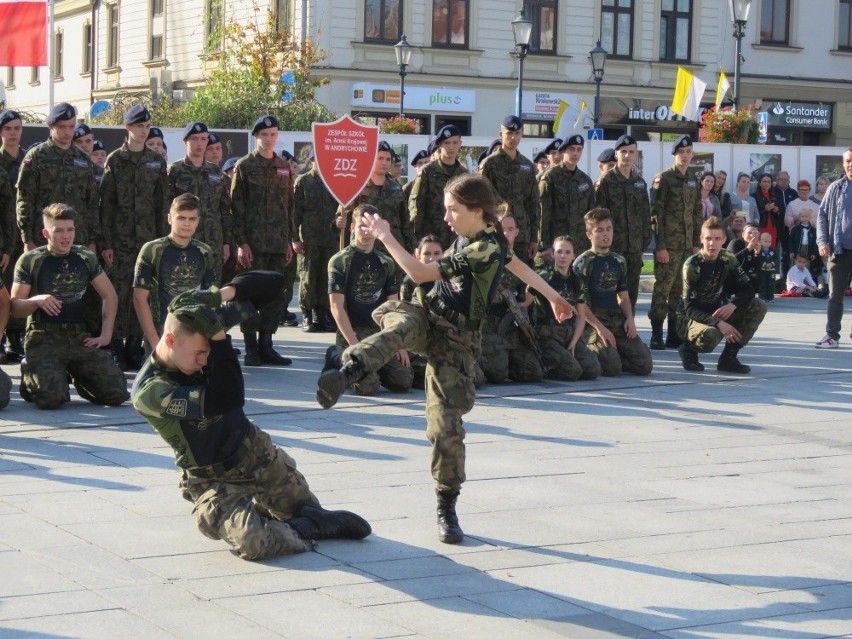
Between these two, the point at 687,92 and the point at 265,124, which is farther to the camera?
the point at 687,92

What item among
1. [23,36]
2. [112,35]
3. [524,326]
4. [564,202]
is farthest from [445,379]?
[112,35]

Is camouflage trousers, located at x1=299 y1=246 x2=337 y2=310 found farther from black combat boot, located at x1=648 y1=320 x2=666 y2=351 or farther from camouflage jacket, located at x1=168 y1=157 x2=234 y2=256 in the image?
black combat boot, located at x1=648 y1=320 x2=666 y2=351

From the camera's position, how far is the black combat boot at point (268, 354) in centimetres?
1252

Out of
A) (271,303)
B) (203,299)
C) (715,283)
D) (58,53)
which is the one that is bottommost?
(271,303)

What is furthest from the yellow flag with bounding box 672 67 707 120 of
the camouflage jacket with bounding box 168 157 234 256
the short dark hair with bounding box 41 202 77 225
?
the short dark hair with bounding box 41 202 77 225

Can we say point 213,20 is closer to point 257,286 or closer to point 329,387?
point 257,286

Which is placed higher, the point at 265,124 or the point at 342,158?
the point at 265,124

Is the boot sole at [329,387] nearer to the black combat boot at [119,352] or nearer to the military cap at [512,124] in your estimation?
the black combat boot at [119,352]

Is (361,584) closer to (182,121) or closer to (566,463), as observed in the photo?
(566,463)

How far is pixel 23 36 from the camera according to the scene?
57.1 feet

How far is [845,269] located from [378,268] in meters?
5.39

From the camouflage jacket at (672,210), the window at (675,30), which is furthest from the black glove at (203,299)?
the window at (675,30)

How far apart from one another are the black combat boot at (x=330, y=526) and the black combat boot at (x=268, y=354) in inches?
237

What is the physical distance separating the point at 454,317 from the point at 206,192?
6.46 m
